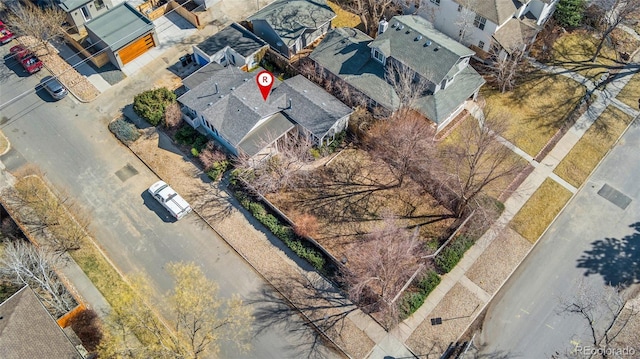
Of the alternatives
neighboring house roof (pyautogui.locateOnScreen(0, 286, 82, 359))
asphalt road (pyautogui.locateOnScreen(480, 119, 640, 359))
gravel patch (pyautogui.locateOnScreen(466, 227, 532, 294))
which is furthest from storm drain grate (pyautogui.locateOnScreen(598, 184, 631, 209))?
neighboring house roof (pyautogui.locateOnScreen(0, 286, 82, 359))

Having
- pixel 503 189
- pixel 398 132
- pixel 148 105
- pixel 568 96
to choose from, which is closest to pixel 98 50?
pixel 148 105

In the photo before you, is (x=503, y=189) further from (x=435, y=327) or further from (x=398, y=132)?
(x=435, y=327)

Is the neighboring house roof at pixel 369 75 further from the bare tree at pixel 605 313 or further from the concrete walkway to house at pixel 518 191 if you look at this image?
the bare tree at pixel 605 313

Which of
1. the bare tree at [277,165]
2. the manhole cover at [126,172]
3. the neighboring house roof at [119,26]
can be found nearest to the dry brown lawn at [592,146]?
the bare tree at [277,165]

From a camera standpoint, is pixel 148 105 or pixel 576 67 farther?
pixel 576 67

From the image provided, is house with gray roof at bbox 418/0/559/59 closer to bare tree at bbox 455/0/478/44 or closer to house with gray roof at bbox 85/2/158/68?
bare tree at bbox 455/0/478/44
